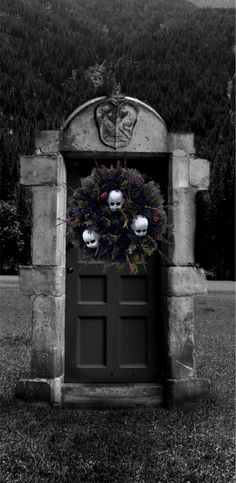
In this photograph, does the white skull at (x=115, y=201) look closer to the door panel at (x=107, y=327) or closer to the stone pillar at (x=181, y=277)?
the stone pillar at (x=181, y=277)

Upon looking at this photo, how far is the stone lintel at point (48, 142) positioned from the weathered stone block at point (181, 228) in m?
1.35

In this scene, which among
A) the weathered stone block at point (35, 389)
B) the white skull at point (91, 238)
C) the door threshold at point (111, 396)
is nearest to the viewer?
the white skull at point (91, 238)

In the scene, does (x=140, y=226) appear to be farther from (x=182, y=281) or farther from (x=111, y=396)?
(x=111, y=396)

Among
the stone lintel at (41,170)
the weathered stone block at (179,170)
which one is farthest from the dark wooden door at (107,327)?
the weathered stone block at (179,170)

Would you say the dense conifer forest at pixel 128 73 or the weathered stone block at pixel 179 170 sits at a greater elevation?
the dense conifer forest at pixel 128 73

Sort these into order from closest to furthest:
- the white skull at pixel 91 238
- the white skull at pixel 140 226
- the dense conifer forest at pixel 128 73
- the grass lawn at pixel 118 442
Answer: the grass lawn at pixel 118 442 < the white skull at pixel 140 226 < the white skull at pixel 91 238 < the dense conifer forest at pixel 128 73

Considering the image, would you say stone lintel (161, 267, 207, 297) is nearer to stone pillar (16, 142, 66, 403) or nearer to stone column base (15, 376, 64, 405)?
stone pillar (16, 142, 66, 403)

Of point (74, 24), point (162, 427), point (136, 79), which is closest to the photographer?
point (162, 427)

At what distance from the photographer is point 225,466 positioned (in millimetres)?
4113

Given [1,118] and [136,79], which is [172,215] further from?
[136,79]

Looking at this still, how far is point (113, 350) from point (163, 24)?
19187 centimetres

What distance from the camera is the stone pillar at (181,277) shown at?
5.37 m

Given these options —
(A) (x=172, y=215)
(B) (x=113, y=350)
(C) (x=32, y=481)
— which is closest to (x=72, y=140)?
(A) (x=172, y=215)

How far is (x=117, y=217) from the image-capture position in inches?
166
